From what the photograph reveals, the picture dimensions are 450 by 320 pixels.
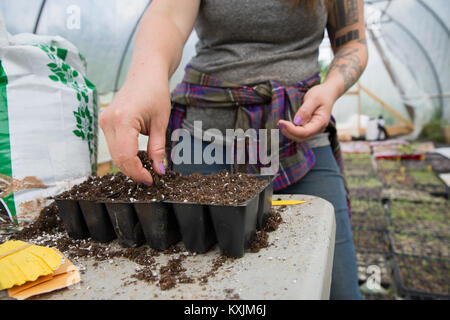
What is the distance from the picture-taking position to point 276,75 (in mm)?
1166

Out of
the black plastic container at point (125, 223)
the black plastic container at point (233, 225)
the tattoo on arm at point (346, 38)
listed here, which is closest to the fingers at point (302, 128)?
the black plastic container at point (233, 225)

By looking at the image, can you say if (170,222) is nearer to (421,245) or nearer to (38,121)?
(38,121)

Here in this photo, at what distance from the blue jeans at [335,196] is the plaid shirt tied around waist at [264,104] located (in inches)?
2.3

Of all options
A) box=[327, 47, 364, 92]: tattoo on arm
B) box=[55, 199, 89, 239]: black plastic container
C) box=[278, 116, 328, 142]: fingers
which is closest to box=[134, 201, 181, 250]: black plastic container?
box=[55, 199, 89, 239]: black plastic container

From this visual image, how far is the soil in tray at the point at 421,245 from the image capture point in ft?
8.98

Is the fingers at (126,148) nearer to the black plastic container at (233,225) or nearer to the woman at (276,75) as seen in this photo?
the black plastic container at (233,225)

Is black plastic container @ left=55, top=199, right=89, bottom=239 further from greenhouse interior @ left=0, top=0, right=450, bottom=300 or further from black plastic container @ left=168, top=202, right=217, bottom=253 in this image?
black plastic container @ left=168, top=202, right=217, bottom=253

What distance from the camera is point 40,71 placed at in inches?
44.1

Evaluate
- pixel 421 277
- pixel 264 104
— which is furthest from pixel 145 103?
pixel 421 277

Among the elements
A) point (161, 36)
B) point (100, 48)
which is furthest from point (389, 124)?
point (161, 36)

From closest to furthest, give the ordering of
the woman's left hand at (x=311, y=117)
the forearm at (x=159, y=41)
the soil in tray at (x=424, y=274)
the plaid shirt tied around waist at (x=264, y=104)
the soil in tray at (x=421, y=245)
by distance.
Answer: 1. the forearm at (x=159, y=41)
2. the woman's left hand at (x=311, y=117)
3. the plaid shirt tied around waist at (x=264, y=104)
4. the soil in tray at (x=424, y=274)
5. the soil in tray at (x=421, y=245)

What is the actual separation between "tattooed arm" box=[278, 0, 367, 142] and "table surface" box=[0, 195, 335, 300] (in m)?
0.30

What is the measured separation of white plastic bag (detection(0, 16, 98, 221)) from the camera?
3.37ft
